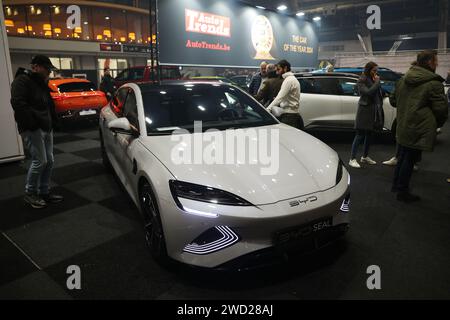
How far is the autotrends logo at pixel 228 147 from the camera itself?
236 cm

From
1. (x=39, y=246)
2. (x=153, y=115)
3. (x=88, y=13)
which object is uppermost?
(x=88, y=13)

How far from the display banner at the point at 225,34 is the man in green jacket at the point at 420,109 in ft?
18.0

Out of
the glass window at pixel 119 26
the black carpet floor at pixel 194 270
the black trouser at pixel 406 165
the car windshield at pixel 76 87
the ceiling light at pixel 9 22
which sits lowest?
the black carpet floor at pixel 194 270

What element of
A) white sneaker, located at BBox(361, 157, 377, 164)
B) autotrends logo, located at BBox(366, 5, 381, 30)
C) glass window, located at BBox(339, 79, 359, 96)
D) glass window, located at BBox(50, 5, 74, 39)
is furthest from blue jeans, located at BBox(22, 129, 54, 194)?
glass window, located at BBox(50, 5, 74, 39)

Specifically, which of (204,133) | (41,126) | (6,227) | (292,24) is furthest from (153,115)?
(292,24)

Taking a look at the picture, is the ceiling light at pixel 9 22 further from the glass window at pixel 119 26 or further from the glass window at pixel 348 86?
the glass window at pixel 348 86

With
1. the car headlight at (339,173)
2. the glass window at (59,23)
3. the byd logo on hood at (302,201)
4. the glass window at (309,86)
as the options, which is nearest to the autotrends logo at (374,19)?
the glass window at (309,86)

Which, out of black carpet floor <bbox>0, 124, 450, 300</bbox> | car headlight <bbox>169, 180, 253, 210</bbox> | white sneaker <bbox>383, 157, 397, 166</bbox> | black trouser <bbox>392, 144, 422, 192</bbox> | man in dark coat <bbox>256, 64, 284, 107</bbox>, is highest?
man in dark coat <bbox>256, 64, 284, 107</bbox>

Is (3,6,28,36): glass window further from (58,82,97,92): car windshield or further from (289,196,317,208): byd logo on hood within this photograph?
(289,196,317,208): byd logo on hood

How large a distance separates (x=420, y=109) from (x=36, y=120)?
4078 mm

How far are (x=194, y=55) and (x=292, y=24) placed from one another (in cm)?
576

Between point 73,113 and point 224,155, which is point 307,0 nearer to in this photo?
point 73,113

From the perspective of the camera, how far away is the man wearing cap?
3328mm

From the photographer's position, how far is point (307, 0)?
86.5 feet
